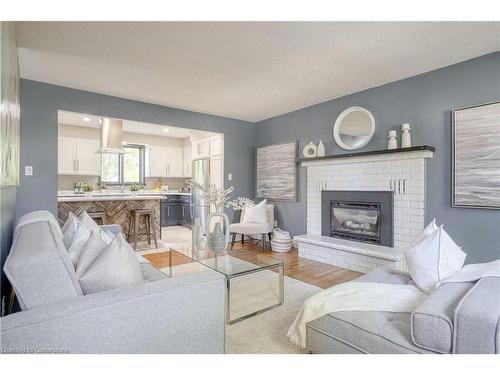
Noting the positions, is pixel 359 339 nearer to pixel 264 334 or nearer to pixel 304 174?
pixel 264 334

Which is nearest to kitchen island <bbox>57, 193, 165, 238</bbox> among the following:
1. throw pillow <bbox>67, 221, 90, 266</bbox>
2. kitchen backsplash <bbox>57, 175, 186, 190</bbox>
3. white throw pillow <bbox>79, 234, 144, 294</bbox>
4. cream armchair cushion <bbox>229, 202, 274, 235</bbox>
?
cream armchair cushion <bbox>229, 202, 274, 235</bbox>

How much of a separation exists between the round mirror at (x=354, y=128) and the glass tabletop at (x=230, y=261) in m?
2.21

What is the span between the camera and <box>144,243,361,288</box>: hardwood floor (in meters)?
2.89

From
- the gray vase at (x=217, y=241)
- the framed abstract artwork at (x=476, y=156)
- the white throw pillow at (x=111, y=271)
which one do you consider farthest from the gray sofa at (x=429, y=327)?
the framed abstract artwork at (x=476, y=156)

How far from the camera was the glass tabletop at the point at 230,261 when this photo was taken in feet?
7.31

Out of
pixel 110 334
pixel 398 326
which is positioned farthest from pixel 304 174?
pixel 110 334

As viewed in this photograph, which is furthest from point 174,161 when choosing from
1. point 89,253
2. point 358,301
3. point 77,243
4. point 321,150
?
point 358,301

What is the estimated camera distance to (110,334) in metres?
1.03

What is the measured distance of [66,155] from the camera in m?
5.93

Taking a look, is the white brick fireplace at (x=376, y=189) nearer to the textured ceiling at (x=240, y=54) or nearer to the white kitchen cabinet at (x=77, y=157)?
the textured ceiling at (x=240, y=54)

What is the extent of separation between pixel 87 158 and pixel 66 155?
0.41 metres

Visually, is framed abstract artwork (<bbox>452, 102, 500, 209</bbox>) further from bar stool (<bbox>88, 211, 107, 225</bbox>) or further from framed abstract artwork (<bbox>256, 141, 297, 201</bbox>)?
bar stool (<bbox>88, 211, 107, 225</bbox>)

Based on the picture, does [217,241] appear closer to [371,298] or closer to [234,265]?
[234,265]

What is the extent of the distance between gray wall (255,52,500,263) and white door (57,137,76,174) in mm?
5694
